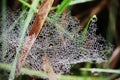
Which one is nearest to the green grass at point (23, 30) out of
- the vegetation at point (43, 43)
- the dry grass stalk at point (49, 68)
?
the vegetation at point (43, 43)

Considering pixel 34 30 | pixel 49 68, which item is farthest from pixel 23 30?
pixel 49 68

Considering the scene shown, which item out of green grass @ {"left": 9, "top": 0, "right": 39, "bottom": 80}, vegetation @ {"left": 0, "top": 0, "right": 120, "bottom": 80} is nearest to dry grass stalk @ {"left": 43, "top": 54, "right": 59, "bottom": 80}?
vegetation @ {"left": 0, "top": 0, "right": 120, "bottom": 80}

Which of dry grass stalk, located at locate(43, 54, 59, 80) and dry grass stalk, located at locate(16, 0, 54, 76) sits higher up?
dry grass stalk, located at locate(16, 0, 54, 76)

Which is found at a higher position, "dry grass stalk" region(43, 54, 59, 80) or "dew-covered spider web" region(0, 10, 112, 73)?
"dew-covered spider web" region(0, 10, 112, 73)

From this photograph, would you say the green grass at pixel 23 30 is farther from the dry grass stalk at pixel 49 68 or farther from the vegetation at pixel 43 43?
the dry grass stalk at pixel 49 68

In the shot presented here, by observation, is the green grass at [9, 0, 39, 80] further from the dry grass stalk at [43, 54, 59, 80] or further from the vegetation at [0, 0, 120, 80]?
the dry grass stalk at [43, 54, 59, 80]
